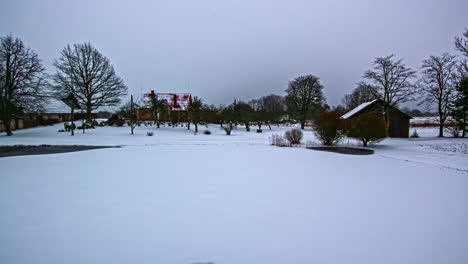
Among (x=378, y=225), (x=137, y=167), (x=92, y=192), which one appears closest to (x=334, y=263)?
(x=378, y=225)

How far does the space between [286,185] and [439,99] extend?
1275 inches

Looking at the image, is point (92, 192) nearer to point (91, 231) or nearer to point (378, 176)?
point (91, 231)

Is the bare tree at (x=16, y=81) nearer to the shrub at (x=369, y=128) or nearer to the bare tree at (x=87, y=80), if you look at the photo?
the bare tree at (x=87, y=80)

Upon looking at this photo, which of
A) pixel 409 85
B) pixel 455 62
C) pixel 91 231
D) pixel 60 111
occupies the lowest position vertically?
pixel 91 231

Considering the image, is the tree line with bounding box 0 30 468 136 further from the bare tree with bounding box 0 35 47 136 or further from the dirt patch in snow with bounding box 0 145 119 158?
the dirt patch in snow with bounding box 0 145 119 158

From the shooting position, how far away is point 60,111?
46531mm

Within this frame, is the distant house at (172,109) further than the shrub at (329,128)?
Yes

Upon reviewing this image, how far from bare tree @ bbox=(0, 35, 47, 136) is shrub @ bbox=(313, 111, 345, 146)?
1276 inches

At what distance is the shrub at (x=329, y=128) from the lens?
598 inches

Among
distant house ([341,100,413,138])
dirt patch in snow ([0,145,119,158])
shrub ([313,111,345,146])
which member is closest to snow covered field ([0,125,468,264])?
dirt patch in snow ([0,145,119,158])

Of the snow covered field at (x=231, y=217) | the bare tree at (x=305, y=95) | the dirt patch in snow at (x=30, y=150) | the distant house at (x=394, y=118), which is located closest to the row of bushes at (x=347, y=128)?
the snow covered field at (x=231, y=217)

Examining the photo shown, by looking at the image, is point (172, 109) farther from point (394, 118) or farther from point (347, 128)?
point (394, 118)

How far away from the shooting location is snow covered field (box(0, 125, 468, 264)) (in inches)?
109

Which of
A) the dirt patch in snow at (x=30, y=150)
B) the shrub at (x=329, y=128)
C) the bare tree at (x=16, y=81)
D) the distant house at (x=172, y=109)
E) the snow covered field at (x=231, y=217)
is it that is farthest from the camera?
the distant house at (x=172, y=109)
